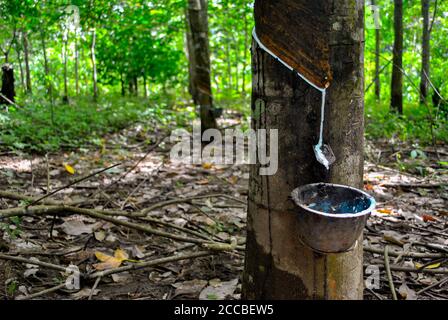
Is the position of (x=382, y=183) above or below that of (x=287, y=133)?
below

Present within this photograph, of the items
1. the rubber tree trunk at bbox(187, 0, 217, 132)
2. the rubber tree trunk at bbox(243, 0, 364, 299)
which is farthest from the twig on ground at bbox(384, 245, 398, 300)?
the rubber tree trunk at bbox(187, 0, 217, 132)

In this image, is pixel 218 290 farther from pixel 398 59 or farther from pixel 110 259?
pixel 398 59

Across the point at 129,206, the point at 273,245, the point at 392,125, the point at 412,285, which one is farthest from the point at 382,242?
the point at 392,125

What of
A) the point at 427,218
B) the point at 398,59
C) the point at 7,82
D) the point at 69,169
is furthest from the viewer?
the point at 398,59

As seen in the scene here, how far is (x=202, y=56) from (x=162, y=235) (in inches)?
162

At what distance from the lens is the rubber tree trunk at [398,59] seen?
310 inches

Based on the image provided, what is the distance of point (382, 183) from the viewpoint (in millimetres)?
4352

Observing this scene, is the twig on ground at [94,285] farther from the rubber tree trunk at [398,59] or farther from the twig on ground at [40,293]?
the rubber tree trunk at [398,59]

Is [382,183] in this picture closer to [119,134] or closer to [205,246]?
[205,246]

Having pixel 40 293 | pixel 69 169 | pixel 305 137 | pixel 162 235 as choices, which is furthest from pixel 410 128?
pixel 40 293

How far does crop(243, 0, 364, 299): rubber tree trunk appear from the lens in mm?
1723

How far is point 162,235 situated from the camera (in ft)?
8.91

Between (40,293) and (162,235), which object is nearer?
(40,293)
